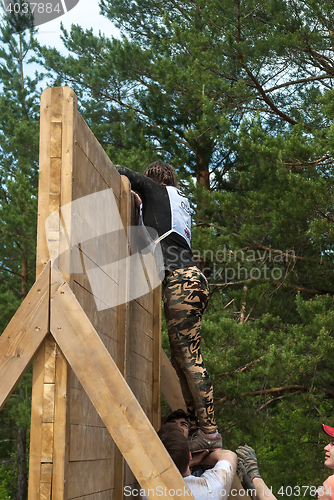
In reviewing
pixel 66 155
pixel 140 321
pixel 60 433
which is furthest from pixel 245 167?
pixel 60 433

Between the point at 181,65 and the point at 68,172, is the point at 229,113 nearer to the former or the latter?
the point at 181,65

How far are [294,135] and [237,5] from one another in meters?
2.71

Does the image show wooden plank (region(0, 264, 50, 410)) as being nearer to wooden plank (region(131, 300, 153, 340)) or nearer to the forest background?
wooden plank (region(131, 300, 153, 340))

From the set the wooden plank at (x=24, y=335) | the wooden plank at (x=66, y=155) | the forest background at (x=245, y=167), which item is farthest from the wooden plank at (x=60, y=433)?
the forest background at (x=245, y=167)

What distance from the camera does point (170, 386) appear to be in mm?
3262

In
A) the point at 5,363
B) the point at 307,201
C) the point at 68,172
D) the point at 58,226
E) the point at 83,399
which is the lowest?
the point at 83,399

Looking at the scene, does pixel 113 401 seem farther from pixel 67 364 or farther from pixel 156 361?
pixel 156 361

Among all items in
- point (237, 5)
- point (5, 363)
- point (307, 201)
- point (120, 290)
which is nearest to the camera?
point (5, 363)

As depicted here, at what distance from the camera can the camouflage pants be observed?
274 cm

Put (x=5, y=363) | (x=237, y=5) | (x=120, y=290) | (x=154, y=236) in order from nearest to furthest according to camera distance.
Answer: (x=5, y=363), (x=120, y=290), (x=154, y=236), (x=237, y=5)

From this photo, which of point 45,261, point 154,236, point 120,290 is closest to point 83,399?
point 45,261

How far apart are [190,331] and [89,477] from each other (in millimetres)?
1093

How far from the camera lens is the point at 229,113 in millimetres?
8695

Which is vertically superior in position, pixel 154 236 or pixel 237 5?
pixel 237 5
